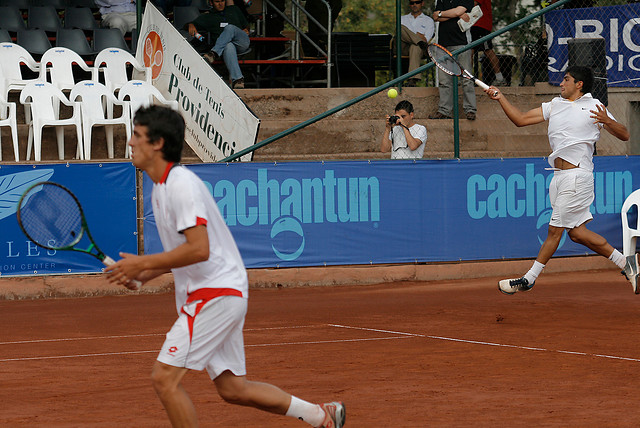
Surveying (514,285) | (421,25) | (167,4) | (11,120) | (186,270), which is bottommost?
(514,285)

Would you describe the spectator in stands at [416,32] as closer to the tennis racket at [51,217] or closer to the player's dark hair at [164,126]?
the tennis racket at [51,217]

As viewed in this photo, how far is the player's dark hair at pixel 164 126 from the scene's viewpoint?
429cm

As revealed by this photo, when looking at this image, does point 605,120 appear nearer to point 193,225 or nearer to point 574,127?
point 574,127

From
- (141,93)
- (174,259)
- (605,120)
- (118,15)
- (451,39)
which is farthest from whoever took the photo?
(118,15)

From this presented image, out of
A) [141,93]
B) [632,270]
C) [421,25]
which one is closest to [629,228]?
[632,270]

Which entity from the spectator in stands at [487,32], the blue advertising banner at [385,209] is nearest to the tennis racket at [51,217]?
the blue advertising banner at [385,209]

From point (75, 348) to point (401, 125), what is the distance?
5.27 meters

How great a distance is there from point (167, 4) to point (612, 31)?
7.09 meters

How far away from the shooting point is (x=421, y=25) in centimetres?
1605

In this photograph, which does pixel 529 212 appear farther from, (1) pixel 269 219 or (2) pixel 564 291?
(1) pixel 269 219

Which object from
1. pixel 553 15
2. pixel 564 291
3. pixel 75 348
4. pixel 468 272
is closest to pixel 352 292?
pixel 468 272

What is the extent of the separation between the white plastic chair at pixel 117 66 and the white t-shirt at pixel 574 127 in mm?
6550

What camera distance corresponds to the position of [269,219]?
1158 cm

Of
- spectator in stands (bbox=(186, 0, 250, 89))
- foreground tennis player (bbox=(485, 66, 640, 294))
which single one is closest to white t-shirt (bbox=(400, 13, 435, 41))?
spectator in stands (bbox=(186, 0, 250, 89))
